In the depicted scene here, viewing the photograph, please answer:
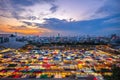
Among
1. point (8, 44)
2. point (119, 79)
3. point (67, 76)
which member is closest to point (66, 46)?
point (8, 44)

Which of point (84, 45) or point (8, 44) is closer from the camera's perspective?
point (8, 44)

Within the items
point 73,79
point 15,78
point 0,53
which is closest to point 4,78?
point 15,78

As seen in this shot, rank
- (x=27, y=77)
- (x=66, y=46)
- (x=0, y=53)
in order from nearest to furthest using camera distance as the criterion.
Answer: (x=27, y=77) < (x=0, y=53) < (x=66, y=46)

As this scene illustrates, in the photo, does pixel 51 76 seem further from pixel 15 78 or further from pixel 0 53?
pixel 0 53

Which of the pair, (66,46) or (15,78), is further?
(66,46)

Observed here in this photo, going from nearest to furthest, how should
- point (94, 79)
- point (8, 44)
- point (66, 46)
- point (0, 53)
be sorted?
point (94, 79), point (0, 53), point (8, 44), point (66, 46)

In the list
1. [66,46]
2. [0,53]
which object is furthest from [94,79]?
[66,46]

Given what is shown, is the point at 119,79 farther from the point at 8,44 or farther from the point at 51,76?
the point at 8,44

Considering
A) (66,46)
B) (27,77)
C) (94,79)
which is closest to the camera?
(94,79)

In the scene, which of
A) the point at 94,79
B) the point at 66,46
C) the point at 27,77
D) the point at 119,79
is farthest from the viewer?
the point at 66,46
